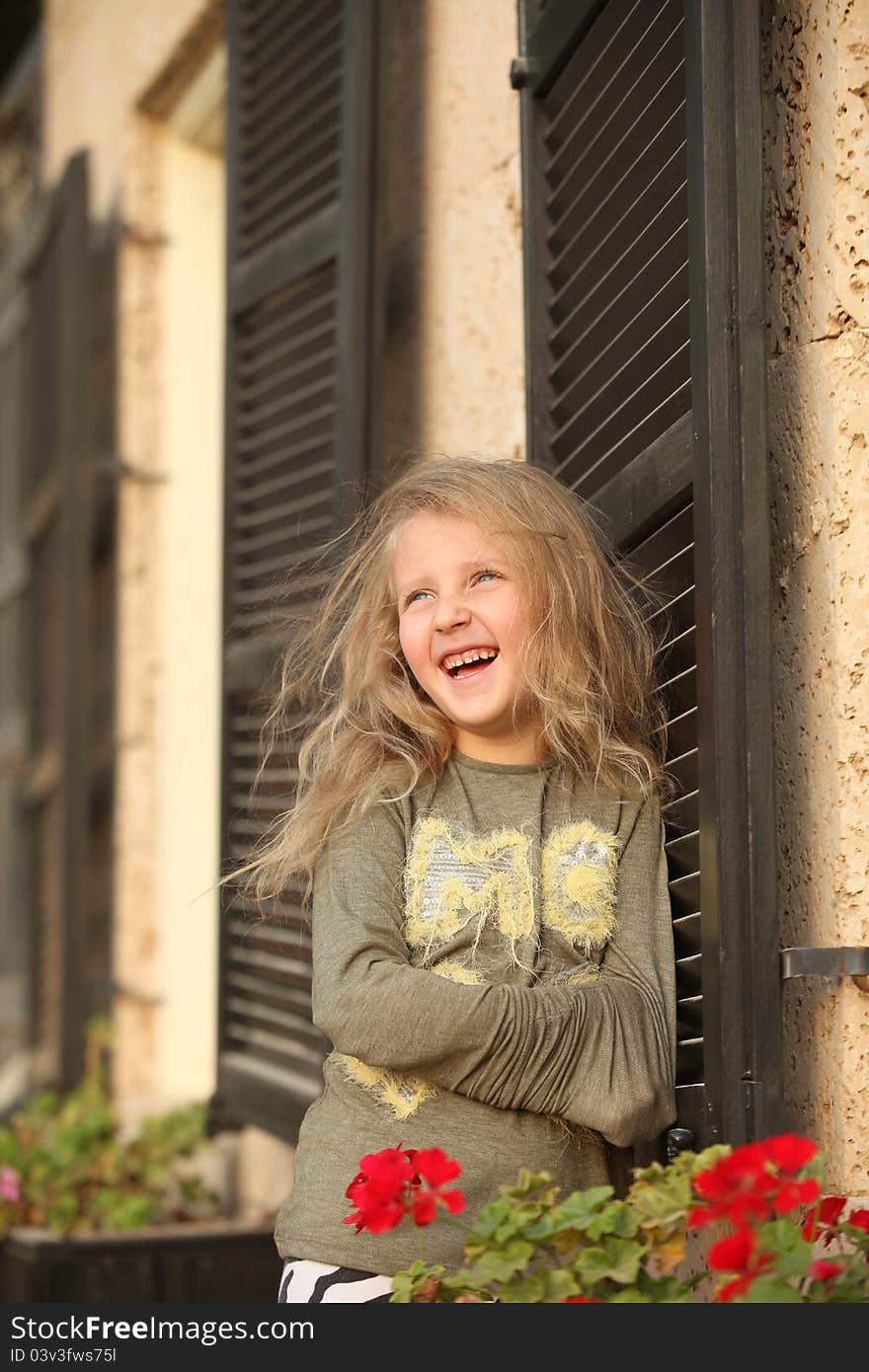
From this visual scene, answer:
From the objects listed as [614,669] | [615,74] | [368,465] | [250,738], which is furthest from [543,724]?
[250,738]

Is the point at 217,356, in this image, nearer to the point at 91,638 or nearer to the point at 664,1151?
the point at 91,638

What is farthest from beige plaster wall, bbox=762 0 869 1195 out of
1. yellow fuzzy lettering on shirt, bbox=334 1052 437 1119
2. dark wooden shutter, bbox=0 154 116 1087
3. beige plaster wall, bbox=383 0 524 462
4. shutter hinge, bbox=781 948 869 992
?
dark wooden shutter, bbox=0 154 116 1087

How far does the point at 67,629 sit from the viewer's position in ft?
16.8

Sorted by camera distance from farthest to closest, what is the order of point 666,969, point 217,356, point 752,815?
point 217,356, point 666,969, point 752,815

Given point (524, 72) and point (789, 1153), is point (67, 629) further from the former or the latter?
point (789, 1153)

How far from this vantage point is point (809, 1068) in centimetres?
167

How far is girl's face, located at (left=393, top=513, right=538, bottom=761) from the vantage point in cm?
186

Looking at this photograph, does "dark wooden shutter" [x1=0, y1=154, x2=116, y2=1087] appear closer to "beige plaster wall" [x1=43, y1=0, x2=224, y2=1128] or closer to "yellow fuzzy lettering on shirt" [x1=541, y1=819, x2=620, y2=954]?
"beige plaster wall" [x1=43, y1=0, x2=224, y2=1128]

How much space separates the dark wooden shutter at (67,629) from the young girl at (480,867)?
3196 millimetres

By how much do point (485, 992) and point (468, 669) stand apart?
0.42 metres

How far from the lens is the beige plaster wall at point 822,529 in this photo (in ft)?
5.39

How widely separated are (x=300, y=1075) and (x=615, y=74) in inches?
76.8

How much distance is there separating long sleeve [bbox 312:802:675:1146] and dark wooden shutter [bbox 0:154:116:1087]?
3431 millimetres

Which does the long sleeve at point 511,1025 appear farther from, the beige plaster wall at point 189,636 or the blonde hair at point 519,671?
the beige plaster wall at point 189,636
